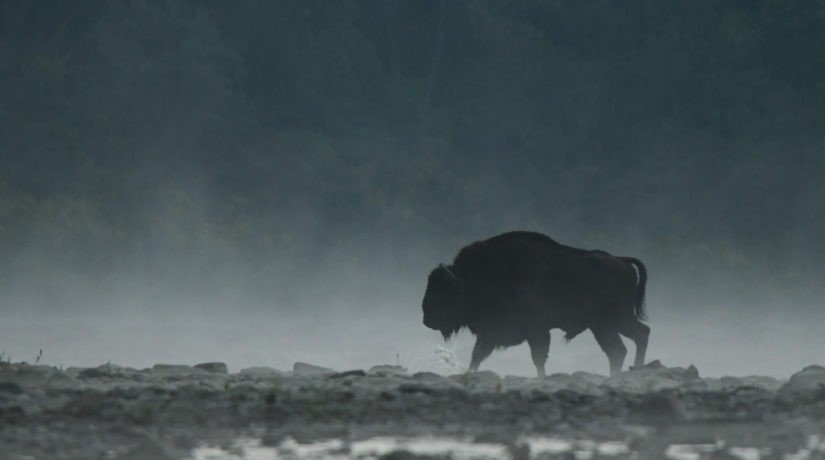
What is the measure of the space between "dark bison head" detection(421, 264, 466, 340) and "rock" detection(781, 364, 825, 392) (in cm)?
683

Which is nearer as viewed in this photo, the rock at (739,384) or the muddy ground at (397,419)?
the muddy ground at (397,419)

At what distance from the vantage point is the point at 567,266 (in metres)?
17.0

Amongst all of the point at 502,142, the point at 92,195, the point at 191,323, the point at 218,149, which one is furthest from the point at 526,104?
the point at 191,323

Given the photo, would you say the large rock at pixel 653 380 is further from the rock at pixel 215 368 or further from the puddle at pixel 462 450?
the rock at pixel 215 368

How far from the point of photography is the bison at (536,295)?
16.9m

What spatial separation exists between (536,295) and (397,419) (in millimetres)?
9898

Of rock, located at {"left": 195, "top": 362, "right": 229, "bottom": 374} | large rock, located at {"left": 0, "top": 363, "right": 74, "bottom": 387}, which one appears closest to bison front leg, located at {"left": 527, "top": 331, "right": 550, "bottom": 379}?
rock, located at {"left": 195, "top": 362, "right": 229, "bottom": 374}

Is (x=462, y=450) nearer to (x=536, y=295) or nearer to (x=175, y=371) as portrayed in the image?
(x=175, y=371)

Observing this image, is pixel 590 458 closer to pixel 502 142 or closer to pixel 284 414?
pixel 284 414

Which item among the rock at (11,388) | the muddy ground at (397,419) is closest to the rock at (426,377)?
the muddy ground at (397,419)

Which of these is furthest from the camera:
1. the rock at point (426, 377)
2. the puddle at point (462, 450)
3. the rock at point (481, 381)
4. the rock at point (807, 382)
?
the rock at point (426, 377)

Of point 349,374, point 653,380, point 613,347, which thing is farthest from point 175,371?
point 613,347

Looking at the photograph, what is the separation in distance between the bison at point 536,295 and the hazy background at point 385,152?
3006cm

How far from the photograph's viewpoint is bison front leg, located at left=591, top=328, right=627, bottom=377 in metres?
17.2
